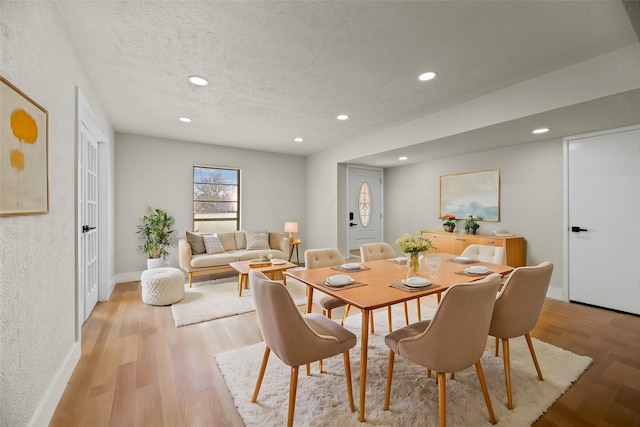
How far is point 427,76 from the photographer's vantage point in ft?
8.98

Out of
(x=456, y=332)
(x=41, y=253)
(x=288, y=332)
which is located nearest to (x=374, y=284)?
(x=456, y=332)

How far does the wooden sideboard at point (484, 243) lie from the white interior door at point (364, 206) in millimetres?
1686

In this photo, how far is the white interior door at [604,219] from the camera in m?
3.24

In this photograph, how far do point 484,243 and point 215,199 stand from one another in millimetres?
4924

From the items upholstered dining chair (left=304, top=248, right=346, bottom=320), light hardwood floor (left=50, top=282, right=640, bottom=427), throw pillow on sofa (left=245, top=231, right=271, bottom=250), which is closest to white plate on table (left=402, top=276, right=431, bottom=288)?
upholstered dining chair (left=304, top=248, right=346, bottom=320)

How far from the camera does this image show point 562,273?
382 centimetres

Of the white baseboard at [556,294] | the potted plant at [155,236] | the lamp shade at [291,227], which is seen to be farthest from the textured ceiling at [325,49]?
the white baseboard at [556,294]

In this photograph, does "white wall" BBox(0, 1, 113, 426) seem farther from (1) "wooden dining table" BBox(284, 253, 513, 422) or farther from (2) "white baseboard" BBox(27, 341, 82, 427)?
(1) "wooden dining table" BBox(284, 253, 513, 422)

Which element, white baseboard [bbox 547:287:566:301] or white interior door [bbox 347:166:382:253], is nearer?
white baseboard [bbox 547:287:566:301]

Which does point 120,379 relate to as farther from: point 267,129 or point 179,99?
point 267,129

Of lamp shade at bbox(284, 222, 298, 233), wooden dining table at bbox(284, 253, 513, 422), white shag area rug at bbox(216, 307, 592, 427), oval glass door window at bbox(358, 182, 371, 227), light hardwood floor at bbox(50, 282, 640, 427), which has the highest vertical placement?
oval glass door window at bbox(358, 182, 371, 227)

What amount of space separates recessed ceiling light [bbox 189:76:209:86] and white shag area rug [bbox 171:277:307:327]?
255 cm

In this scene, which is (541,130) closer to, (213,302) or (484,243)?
(484,243)

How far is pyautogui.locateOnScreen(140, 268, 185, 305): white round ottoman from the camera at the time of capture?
3574 millimetres
